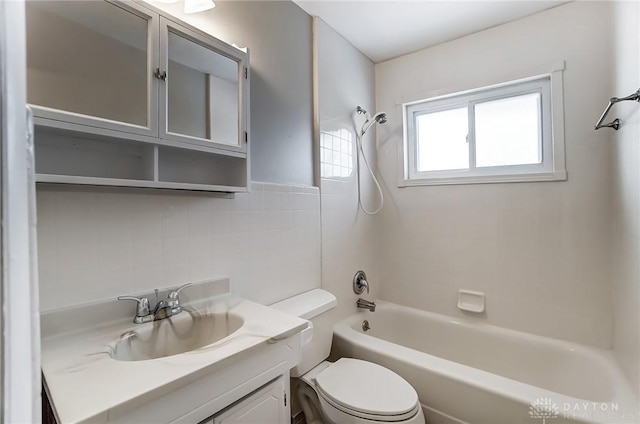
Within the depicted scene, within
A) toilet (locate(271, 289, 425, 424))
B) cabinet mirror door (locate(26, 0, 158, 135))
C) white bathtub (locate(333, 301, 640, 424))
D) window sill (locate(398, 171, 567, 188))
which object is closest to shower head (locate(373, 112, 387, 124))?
window sill (locate(398, 171, 567, 188))

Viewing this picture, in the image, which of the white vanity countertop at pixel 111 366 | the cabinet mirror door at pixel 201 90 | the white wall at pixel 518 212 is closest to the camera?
the white vanity countertop at pixel 111 366

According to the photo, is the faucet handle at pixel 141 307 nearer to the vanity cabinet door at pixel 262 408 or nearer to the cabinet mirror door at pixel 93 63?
the vanity cabinet door at pixel 262 408

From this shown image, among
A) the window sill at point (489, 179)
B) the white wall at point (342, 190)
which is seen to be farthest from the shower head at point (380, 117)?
the window sill at point (489, 179)

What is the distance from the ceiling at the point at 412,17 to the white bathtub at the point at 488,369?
6.46 ft

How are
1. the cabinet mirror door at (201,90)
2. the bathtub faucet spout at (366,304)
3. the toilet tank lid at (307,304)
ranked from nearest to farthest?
the cabinet mirror door at (201,90) < the toilet tank lid at (307,304) < the bathtub faucet spout at (366,304)

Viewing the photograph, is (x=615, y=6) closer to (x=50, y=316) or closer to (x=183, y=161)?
(x=183, y=161)

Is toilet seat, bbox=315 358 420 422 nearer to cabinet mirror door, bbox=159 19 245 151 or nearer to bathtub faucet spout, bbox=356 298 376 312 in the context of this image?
bathtub faucet spout, bbox=356 298 376 312

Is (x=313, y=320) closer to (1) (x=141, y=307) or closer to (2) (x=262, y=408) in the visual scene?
(2) (x=262, y=408)

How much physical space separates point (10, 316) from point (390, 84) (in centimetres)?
256

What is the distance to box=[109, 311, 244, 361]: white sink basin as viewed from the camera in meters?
0.94

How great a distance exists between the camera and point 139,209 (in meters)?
1.07

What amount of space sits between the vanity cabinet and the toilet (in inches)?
29.3

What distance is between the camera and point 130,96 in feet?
3.22

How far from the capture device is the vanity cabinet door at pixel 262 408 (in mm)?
872
